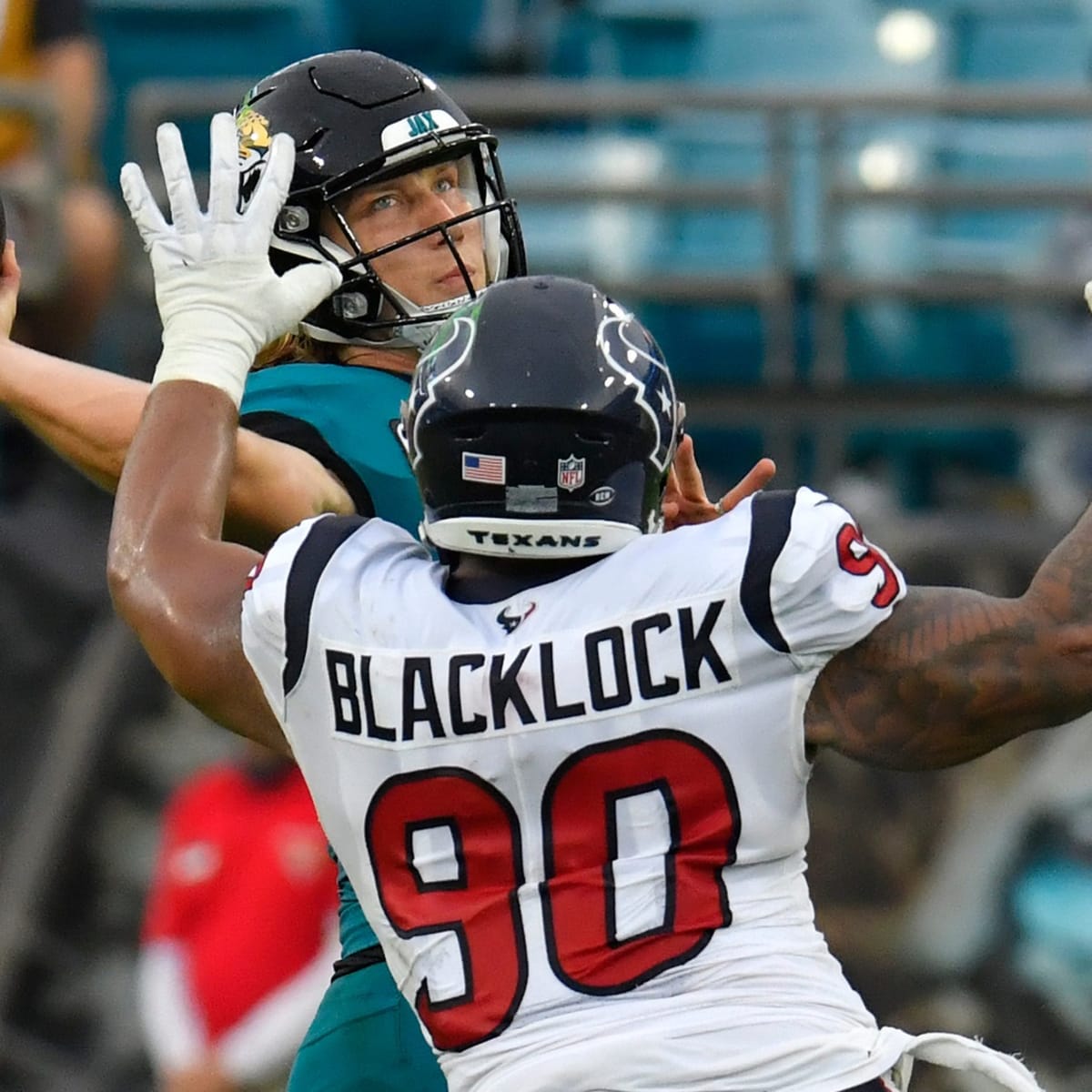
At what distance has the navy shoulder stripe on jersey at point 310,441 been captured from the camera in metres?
3.11

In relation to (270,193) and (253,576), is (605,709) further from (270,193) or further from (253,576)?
(270,193)

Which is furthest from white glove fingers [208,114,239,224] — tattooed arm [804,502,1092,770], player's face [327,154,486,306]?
tattooed arm [804,502,1092,770]

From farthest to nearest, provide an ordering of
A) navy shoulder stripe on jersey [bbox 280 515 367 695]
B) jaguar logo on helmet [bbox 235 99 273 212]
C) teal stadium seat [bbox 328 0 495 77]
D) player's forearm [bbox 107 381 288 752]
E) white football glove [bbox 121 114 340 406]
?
teal stadium seat [bbox 328 0 495 77], jaguar logo on helmet [bbox 235 99 273 212], white football glove [bbox 121 114 340 406], player's forearm [bbox 107 381 288 752], navy shoulder stripe on jersey [bbox 280 515 367 695]

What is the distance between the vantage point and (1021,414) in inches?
255

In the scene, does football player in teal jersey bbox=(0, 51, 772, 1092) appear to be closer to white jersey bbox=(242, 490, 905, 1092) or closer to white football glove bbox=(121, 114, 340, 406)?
white football glove bbox=(121, 114, 340, 406)

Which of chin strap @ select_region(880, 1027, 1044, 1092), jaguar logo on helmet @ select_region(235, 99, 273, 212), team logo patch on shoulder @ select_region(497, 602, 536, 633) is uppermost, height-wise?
jaguar logo on helmet @ select_region(235, 99, 273, 212)

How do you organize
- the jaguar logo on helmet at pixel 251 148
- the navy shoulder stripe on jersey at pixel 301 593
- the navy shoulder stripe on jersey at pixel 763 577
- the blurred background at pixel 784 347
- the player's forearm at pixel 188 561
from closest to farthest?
the navy shoulder stripe on jersey at pixel 763 577 < the navy shoulder stripe on jersey at pixel 301 593 < the player's forearm at pixel 188 561 < the jaguar logo on helmet at pixel 251 148 < the blurred background at pixel 784 347

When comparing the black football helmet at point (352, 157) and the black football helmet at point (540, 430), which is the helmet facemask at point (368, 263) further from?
the black football helmet at point (540, 430)

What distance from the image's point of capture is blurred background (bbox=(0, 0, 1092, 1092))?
6117mm

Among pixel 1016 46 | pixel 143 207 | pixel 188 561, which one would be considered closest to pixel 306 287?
pixel 143 207

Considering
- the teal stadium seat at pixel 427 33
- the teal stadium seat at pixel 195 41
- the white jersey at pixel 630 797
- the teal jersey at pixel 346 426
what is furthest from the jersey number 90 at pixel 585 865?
the teal stadium seat at pixel 427 33

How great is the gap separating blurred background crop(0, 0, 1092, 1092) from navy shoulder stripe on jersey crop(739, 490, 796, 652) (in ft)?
12.5

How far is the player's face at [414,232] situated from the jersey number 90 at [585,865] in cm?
104

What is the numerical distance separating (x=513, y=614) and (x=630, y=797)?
23 cm
